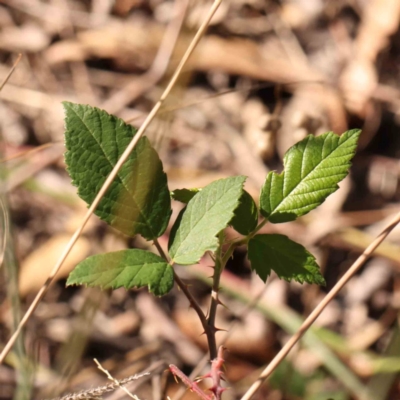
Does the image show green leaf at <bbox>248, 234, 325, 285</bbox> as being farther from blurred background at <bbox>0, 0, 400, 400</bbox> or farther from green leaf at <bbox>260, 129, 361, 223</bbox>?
blurred background at <bbox>0, 0, 400, 400</bbox>

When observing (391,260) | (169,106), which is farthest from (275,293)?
(169,106)

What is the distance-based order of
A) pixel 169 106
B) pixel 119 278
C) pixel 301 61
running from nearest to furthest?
pixel 119 278 < pixel 169 106 < pixel 301 61

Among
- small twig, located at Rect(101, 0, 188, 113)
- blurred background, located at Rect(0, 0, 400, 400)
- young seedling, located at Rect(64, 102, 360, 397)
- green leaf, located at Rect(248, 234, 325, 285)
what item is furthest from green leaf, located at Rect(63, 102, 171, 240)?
small twig, located at Rect(101, 0, 188, 113)

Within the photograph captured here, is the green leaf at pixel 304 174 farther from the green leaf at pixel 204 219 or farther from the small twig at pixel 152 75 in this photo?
the small twig at pixel 152 75

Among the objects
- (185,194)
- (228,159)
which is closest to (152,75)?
(228,159)

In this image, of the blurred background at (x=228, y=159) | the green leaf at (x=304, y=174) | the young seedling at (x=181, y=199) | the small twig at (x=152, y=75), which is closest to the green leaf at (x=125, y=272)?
the young seedling at (x=181, y=199)

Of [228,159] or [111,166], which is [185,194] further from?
[228,159]

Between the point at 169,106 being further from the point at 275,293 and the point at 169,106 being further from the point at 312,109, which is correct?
the point at 312,109
